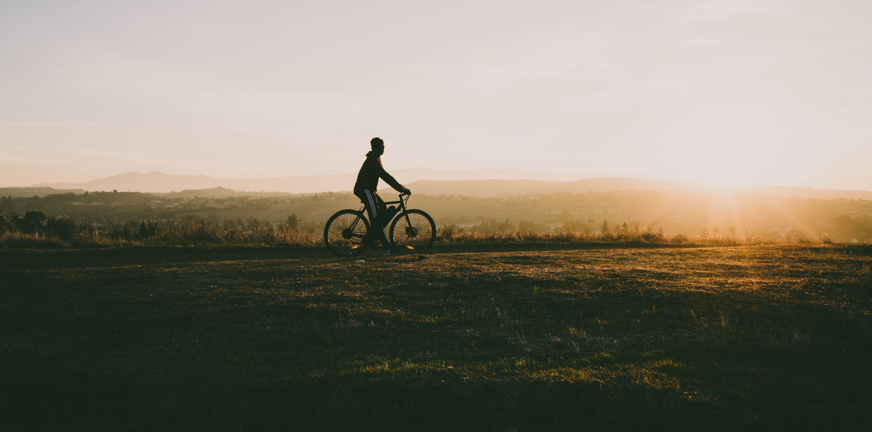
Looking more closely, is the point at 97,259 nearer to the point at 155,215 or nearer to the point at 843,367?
the point at 843,367

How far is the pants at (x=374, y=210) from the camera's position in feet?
30.7

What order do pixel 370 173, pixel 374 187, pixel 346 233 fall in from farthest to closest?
pixel 346 233
pixel 374 187
pixel 370 173

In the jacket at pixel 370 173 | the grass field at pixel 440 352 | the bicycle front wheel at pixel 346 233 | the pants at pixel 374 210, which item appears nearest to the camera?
the grass field at pixel 440 352

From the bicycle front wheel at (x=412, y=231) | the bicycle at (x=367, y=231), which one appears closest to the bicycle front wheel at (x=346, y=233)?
the bicycle at (x=367, y=231)

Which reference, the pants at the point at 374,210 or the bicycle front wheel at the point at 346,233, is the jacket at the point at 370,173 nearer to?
the pants at the point at 374,210

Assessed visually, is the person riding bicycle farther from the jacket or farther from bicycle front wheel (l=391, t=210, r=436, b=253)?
bicycle front wheel (l=391, t=210, r=436, b=253)

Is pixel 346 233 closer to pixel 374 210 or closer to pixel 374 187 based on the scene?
pixel 374 210

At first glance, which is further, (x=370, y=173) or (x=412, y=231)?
(x=412, y=231)

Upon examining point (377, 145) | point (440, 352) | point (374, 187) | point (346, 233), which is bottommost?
point (440, 352)

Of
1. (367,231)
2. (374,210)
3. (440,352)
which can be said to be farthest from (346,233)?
(440,352)

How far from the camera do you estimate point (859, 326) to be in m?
4.46

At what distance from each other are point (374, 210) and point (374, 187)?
489 mm

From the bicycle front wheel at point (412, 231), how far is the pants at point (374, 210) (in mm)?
322

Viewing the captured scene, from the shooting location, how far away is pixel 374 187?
9.45 metres
